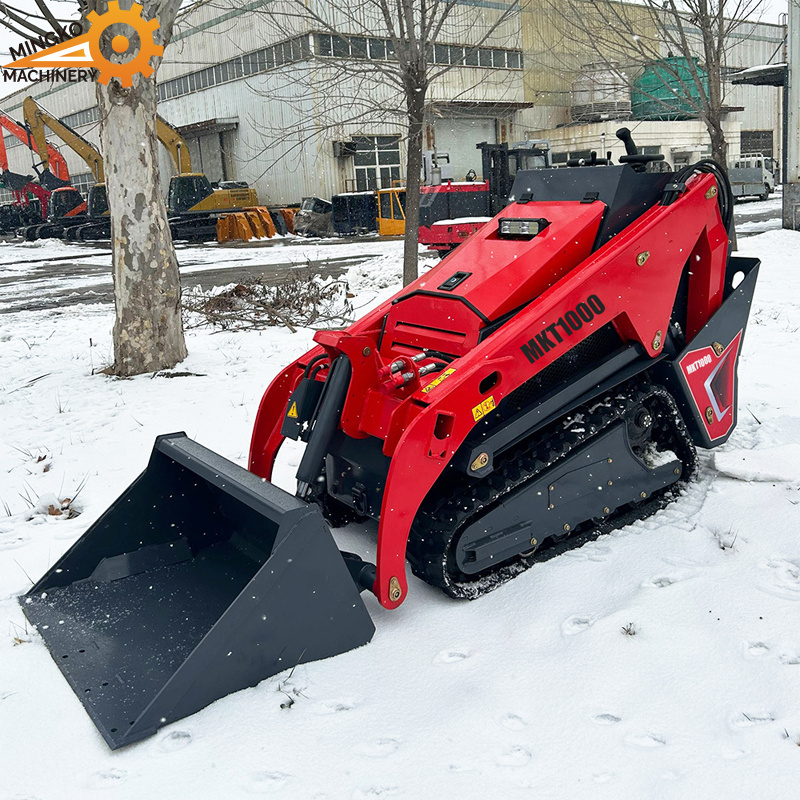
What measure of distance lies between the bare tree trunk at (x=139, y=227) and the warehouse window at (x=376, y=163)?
2218 cm

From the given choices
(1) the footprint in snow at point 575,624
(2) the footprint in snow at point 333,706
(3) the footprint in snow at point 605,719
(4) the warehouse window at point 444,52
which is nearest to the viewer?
(3) the footprint in snow at point 605,719

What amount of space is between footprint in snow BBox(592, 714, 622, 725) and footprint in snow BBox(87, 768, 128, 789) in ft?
4.32

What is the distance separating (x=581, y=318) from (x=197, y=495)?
67.1 inches

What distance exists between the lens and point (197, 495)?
342 cm

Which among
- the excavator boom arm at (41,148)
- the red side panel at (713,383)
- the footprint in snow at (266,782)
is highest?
the excavator boom arm at (41,148)

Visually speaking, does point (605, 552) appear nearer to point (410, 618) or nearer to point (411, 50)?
point (410, 618)

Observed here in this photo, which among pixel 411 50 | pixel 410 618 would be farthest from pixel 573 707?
pixel 411 50

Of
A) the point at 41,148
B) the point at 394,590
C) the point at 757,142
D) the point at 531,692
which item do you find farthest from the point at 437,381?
the point at 757,142

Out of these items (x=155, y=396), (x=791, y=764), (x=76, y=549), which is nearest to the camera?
(x=791, y=764)

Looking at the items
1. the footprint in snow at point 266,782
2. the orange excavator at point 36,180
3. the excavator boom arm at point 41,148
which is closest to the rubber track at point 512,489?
the footprint in snow at point 266,782

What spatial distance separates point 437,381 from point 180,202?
23881 mm

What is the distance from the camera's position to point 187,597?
307 centimetres

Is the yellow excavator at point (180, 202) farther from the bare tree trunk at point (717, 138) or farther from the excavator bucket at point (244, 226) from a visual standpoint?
the bare tree trunk at point (717, 138)

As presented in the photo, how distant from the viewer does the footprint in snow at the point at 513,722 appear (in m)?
2.38
